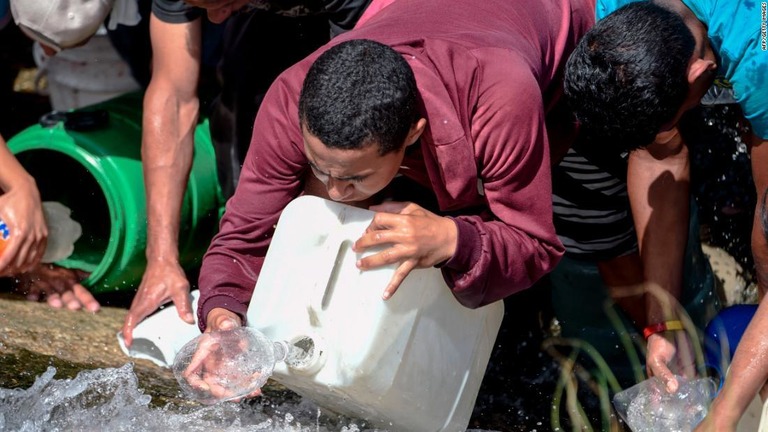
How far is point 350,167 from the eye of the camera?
224 cm

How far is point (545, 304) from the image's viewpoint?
3.82m

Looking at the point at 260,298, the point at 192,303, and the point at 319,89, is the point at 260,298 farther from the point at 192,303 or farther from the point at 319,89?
the point at 192,303

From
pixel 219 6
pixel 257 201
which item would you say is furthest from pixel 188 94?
pixel 257 201

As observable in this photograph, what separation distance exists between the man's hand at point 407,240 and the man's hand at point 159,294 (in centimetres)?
113

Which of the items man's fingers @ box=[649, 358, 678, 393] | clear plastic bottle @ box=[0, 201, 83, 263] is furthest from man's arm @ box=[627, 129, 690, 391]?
clear plastic bottle @ box=[0, 201, 83, 263]

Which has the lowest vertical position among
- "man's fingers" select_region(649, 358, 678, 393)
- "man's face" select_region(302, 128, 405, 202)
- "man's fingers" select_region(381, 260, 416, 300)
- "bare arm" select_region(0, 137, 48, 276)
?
"man's fingers" select_region(649, 358, 678, 393)

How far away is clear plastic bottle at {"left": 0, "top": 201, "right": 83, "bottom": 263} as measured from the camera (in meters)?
3.62

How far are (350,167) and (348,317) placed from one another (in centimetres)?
33

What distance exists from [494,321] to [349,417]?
0.44m

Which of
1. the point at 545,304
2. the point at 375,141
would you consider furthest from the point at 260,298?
the point at 545,304

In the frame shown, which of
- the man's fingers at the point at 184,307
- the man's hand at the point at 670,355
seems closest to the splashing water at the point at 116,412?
the man's fingers at the point at 184,307

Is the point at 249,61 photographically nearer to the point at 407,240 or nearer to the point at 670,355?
the point at 407,240

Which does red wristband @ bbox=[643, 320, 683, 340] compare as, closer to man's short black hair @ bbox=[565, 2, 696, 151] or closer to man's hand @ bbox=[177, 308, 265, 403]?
man's short black hair @ bbox=[565, 2, 696, 151]

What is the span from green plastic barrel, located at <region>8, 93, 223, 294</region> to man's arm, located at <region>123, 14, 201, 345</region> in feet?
0.53
